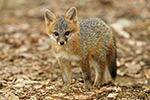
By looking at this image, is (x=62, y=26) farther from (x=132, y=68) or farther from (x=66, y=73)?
(x=132, y=68)

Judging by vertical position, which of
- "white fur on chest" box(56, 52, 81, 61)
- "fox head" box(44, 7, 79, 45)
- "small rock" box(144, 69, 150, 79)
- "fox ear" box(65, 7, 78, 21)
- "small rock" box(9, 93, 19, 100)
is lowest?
"small rock" box(9, 93, 19, 100)

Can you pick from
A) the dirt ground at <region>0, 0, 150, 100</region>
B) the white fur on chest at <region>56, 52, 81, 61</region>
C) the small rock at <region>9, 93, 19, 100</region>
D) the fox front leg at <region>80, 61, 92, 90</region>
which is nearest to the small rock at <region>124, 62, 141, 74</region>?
the dirt ground at <region>0, 0, 150, 100</region>

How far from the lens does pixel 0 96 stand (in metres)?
5.38

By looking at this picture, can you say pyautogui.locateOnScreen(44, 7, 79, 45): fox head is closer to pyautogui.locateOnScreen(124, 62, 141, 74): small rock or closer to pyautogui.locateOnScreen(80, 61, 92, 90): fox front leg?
pyautogui.locateOnScreen(80, 61, 92, 90): fox front leg

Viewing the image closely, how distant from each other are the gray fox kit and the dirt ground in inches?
16.4

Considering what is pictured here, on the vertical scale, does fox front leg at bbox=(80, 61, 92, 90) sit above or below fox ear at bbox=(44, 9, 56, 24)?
below

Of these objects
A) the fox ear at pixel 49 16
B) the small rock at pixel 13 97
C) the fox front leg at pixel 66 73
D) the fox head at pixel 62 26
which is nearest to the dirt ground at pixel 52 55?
the small rock at pixel 13 97

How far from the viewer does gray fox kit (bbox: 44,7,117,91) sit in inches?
222

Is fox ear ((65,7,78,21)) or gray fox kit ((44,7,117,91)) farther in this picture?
fox ear ((65,7,78,21))

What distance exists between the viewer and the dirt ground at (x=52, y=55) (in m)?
5.75

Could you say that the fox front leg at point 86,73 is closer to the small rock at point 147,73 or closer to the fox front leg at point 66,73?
the fox front leg at point 66,73

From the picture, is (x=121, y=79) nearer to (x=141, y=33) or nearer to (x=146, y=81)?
(x=146, y=81)

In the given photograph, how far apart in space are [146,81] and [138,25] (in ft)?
15.7

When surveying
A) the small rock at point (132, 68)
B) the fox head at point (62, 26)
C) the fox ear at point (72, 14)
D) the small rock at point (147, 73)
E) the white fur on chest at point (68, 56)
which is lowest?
the small rock at point (147, 73)
